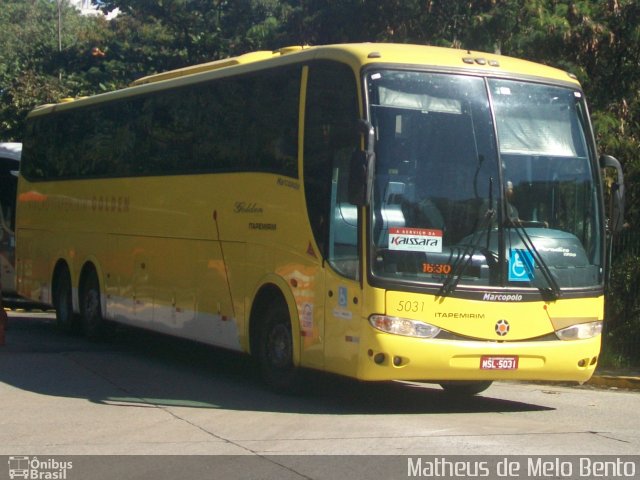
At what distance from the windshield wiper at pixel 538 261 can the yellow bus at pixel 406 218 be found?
0.06ft

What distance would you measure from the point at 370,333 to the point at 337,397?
2080 millimetres

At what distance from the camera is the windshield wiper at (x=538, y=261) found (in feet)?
34.2

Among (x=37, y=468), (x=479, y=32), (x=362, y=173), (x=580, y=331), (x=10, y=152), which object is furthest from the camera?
(x=10, y=152)

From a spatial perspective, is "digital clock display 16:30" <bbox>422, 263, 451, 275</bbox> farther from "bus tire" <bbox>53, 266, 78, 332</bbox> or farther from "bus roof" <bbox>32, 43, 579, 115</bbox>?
"bus tire" <bbox>53, 266, 78, 332</bbox>

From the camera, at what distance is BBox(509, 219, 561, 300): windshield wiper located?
10.4 meters

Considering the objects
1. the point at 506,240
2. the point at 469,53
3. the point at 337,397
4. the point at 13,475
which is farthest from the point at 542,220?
the point at 13,475

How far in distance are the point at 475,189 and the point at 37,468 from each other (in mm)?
4854

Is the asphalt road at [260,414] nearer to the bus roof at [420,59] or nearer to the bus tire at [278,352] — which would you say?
the bus tire at [278,352]

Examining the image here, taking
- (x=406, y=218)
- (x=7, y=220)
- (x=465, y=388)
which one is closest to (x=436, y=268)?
(x=406, y=218)

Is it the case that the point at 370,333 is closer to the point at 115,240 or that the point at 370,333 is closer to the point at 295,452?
the point at 295,452

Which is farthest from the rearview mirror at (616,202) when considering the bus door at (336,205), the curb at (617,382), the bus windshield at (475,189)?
the curb at (617,382)

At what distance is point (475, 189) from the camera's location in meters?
10.3

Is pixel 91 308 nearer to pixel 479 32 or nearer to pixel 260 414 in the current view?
pixel 260 414

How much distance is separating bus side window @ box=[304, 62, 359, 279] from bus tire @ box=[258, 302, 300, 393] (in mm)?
1303
